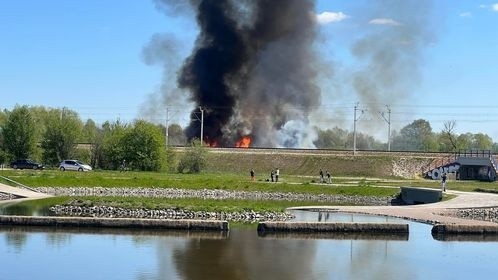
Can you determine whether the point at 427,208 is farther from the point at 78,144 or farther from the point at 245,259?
the point at 78,144

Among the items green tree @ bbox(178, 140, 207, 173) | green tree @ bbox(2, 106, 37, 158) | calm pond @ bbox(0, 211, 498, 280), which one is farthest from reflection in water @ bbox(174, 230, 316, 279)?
green tree @ bbox(2, 106, 37, 158)

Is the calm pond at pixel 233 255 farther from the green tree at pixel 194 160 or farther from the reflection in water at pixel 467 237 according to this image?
the green tree at pixel 194 160

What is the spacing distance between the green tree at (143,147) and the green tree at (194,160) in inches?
157

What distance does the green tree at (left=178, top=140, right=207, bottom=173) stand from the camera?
3744 inches

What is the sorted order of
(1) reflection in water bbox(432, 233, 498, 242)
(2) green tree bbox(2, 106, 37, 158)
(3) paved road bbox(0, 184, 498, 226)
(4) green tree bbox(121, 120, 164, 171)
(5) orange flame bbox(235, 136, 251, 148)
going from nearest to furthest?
(1) reflection in water bbox(432, 233, 498, 242), (3) paved road bbox(0, 184, 498, 226), (4) green tree bbox(121, 120, 164, 171), (2) green tree bbox(2, 106, 37, 158), (5) orange flame bbox(235, 136, 251, 148)

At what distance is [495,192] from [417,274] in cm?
4214

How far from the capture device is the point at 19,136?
97.5m

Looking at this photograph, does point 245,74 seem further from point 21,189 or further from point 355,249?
point 355,249

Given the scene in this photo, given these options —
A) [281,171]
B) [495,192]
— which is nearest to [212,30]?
[281,171]

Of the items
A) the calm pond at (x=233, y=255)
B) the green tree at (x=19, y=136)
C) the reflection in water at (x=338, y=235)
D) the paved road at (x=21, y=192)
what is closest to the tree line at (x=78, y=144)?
the green tree at (x=19, y=136)

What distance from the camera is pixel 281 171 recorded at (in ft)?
347

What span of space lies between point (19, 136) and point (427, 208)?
210 feet

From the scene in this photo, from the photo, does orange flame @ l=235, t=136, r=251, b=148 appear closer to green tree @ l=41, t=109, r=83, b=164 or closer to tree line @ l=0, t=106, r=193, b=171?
tree line @ l=0, t=106, r=193, b=171

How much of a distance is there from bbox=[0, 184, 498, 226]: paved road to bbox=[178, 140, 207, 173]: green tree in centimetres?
3825
